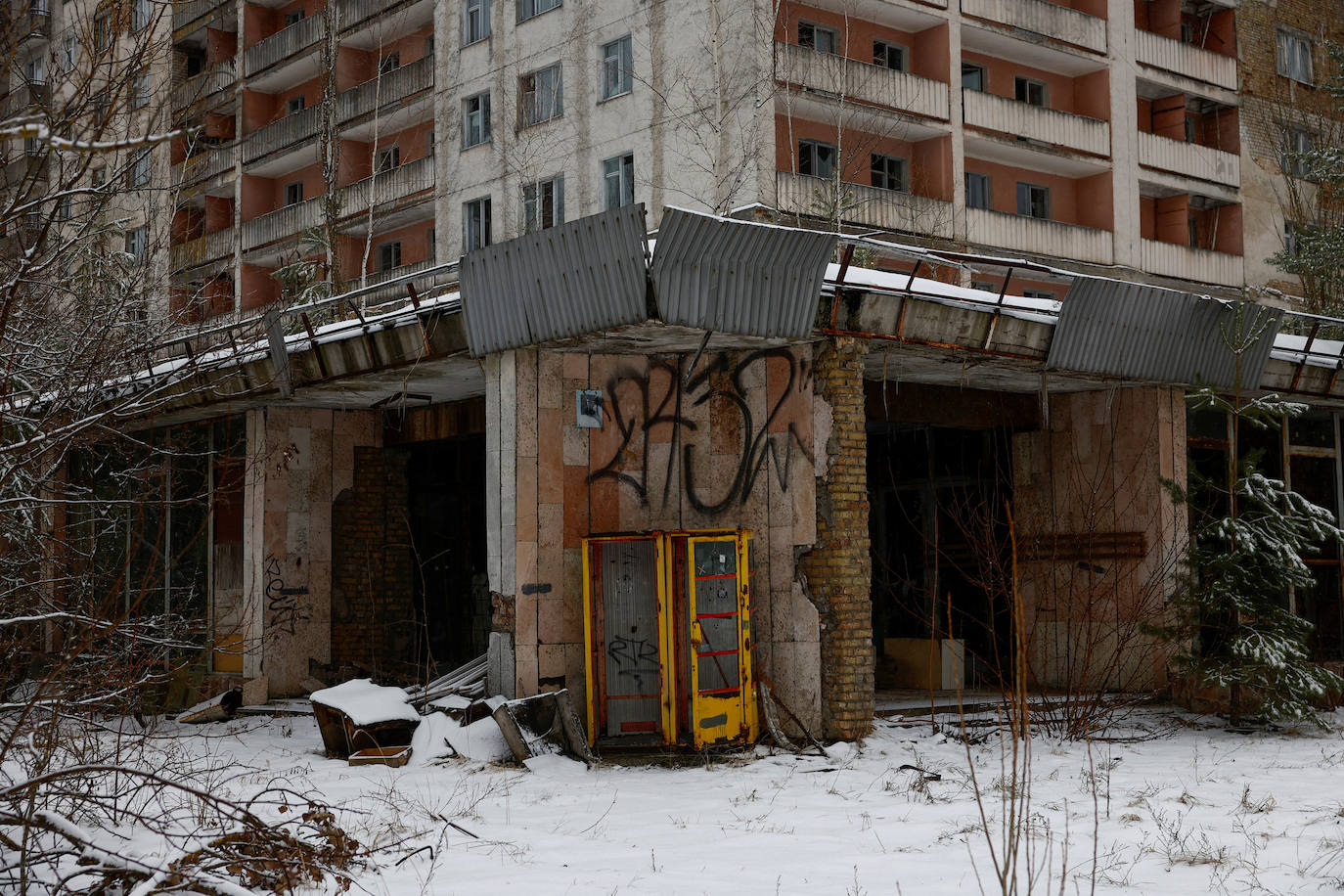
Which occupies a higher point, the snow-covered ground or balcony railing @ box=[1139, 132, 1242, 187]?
balcony railing @ box=[1139, 132, 1242, 187]

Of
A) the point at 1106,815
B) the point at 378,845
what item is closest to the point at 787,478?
the point at 1106,815

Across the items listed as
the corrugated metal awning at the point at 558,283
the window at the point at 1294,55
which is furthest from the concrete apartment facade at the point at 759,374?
the window at the point at 1294,55

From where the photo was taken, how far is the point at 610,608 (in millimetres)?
12422

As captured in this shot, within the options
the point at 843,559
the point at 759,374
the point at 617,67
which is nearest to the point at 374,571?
the point at 759,374

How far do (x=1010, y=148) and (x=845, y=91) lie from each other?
6.14 meters

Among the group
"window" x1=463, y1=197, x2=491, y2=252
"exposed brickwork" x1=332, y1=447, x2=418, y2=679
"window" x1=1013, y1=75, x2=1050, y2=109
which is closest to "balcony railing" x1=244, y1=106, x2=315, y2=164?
"window" x1=463, y1=197, x2=491, y2=252

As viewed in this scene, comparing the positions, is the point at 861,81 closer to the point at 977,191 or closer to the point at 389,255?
the point at 977,191

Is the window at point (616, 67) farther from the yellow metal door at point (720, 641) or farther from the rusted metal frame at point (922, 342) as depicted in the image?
the yellow metal door at point (720, 641)

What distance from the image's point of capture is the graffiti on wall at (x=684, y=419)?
42.7 ft

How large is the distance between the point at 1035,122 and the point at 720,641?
79.7ft

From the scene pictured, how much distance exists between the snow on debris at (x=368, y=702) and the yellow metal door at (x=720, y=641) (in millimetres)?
2904

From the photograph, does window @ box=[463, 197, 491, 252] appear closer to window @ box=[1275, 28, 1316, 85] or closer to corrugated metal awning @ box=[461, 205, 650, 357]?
corrugated metal awning @ box=[461, 205, 650, 357]

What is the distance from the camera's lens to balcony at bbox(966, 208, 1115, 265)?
30.7m

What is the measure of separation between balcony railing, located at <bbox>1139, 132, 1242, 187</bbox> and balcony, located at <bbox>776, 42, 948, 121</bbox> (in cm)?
795
